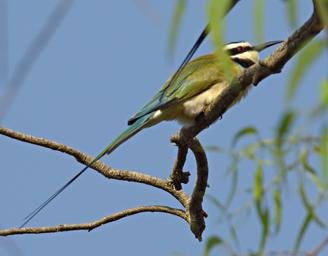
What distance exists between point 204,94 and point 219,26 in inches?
104

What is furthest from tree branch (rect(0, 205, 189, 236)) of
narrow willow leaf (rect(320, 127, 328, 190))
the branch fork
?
narrow willow leaf (rect(320, 127, 328, 190))

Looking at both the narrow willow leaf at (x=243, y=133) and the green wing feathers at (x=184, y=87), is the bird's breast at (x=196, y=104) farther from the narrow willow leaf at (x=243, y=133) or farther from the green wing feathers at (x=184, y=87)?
the narrow willow leaf at (x=243, y=133)

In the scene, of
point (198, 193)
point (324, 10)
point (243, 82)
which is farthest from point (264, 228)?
point (198, 193)

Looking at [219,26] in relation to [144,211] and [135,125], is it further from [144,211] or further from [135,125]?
[135,125]

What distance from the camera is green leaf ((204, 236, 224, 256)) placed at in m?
1.54

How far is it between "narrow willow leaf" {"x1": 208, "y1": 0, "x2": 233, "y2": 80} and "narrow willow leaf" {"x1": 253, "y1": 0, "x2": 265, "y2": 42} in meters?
0.04

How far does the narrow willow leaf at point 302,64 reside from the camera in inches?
40.1

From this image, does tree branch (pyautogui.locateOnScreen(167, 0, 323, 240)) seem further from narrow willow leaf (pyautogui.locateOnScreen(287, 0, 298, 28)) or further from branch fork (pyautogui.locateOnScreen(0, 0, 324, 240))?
narrow willow leaf (pyautogui.locateOnScreen(287, 0, 298, 28))

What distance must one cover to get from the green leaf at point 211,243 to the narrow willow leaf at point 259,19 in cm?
62

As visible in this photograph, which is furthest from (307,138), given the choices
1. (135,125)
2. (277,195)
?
(135,125)

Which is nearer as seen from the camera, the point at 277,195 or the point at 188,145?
the point at 277,195

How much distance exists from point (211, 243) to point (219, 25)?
626mm

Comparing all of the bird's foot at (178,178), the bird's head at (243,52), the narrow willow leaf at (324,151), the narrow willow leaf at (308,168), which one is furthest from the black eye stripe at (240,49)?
the narrow willow leaf at (324,151)

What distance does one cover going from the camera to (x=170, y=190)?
302 cm
